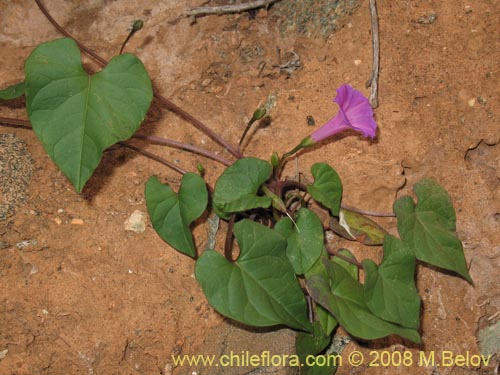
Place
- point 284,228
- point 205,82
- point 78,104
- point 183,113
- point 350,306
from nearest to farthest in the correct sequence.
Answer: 1. point 78,104
2. point 350,306
3. point 284,228
4. point 183,113
5. point 205,82

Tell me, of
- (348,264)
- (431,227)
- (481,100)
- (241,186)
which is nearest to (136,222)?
(241,186)

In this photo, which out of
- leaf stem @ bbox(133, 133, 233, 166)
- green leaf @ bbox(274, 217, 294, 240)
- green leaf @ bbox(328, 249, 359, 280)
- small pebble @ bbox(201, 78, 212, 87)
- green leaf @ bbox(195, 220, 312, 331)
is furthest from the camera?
small pebble @ bbox(201, 78, 212, 87)

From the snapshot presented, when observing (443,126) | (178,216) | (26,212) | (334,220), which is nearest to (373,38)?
(443,126)

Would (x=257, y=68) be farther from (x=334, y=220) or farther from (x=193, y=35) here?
(x=334, y=220)

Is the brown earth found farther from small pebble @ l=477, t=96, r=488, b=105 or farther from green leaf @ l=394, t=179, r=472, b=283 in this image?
green leaf @ l=394, t=179, r=472, b=283

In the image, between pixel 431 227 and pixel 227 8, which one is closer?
pixel 431 227

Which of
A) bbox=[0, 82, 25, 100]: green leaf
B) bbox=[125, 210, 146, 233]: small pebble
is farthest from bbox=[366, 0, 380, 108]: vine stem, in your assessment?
bbox=[0, 82, 25, 100]: green leaf

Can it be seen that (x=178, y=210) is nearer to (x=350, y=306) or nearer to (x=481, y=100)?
(x=350, y=306)

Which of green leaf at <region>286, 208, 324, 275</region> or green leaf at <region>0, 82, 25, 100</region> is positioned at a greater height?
green leaf at <region>0, 82, 25, 100</region>

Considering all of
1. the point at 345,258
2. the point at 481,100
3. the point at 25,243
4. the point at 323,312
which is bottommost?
the point at 25,243
